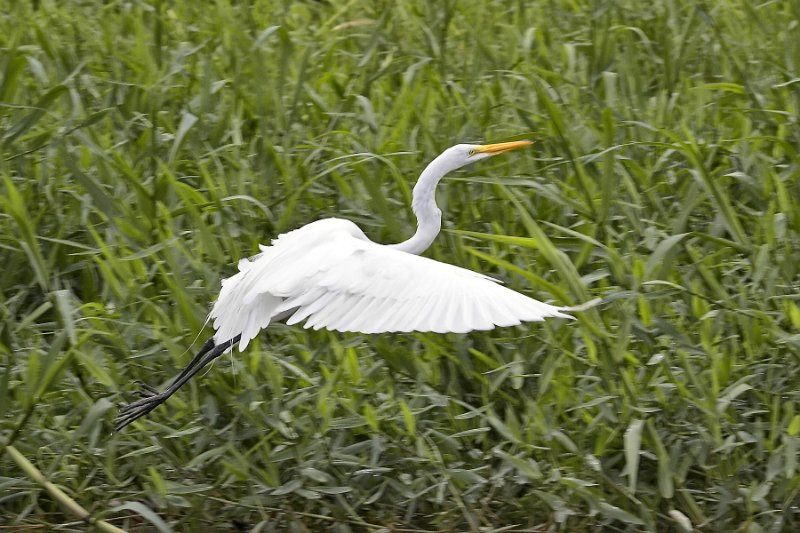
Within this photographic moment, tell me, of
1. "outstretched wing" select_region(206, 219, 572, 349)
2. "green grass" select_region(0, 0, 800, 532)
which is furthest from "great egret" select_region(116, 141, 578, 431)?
"green grass" select_region(0, 0, 800, 532)

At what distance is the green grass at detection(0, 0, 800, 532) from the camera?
288 cm

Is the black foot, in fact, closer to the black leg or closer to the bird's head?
the black leg

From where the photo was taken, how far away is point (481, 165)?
12.8 ft

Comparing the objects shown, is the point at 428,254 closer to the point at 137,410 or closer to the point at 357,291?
the point at 357,291

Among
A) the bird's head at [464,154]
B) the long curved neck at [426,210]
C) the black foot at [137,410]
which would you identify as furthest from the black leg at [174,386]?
the bird's head at [464,154]

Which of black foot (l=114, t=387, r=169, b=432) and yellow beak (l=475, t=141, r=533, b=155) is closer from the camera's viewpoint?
black foot (l=114, t=387, r=169, b=432)

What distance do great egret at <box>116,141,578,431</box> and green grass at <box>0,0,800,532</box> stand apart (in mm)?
138

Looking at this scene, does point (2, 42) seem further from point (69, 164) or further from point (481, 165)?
point (481, 165)

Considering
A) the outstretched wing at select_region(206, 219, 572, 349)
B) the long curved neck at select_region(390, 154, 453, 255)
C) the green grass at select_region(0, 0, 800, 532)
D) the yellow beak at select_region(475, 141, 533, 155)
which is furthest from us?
the yellow beak at select_region(475, 141, 533, 155)

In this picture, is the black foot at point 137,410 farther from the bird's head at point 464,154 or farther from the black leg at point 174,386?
the bird's head at point 464,154

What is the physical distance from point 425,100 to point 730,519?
1857 mm

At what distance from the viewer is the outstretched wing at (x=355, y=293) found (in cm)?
254

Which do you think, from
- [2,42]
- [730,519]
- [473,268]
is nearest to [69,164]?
[473,268]

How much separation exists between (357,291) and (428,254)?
82 centimetres
